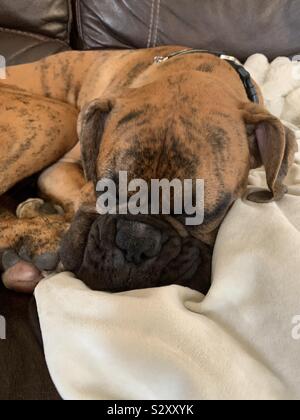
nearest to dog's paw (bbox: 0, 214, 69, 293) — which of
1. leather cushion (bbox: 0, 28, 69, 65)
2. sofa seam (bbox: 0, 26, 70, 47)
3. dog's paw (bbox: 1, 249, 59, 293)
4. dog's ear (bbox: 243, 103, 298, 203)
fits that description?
dog's paw (bbox: 1, 249, 59, 293)

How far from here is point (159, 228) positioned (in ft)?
3.53

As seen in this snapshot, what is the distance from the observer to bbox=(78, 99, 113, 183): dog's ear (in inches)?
49.1

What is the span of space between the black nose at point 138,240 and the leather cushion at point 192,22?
153 cm

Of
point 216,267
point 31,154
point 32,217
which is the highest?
point 216,267

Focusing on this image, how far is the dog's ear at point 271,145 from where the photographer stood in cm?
120

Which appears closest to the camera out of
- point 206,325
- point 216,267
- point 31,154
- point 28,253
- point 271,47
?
point 206,325

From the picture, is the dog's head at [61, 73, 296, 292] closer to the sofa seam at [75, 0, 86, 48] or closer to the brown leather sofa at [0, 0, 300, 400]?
the brown leather sofa at [0, 0, 300, 400]

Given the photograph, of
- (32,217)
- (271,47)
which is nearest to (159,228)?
(32,217)

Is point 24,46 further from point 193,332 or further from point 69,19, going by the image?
point 193,332

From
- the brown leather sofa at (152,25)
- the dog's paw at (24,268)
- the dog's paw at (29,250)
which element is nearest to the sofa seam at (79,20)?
the brown leather sofa at (152,25)

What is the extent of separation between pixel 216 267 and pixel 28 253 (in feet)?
1.85

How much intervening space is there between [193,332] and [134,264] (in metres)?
0.27

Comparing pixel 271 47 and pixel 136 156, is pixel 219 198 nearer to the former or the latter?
pixel 136 156

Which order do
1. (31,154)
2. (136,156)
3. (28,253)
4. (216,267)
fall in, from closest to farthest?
1. (216,267)
2. (136,156)
3. (28,253)
4. (31,154)
